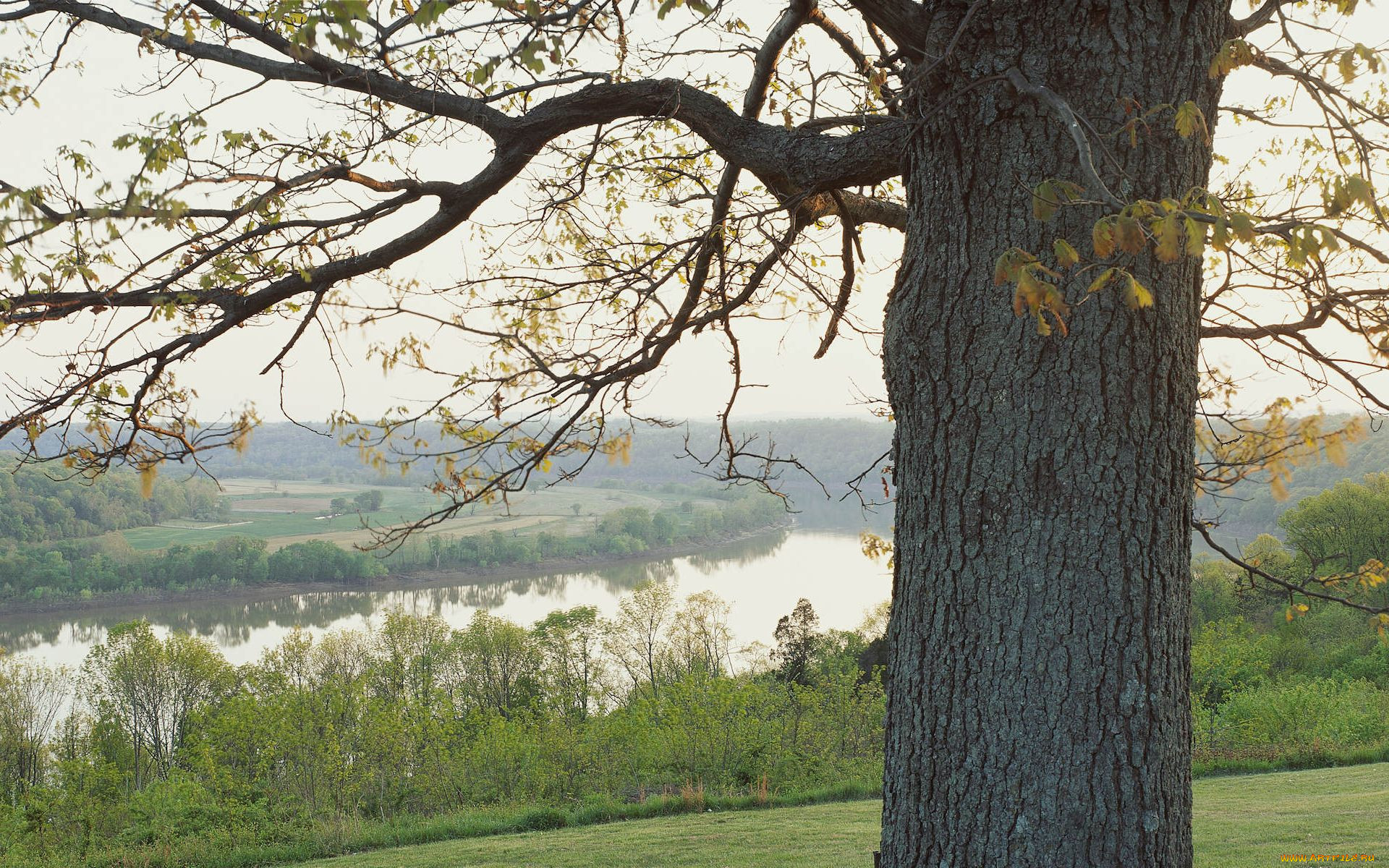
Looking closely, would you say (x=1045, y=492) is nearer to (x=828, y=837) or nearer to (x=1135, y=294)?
(x=1135, y=294)

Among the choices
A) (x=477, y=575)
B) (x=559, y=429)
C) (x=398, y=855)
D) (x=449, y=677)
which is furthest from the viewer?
(x=477, y=575)

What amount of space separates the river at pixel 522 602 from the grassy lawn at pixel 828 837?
23.1m

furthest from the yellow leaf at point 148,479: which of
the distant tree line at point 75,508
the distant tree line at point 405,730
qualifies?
the distant tree line at point 75,508

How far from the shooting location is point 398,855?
8.02 meters

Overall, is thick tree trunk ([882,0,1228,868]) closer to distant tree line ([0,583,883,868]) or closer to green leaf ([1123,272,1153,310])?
green leaf ([1123,272,1153,310])

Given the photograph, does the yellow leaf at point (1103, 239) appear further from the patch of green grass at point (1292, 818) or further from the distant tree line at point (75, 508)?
the distant tree line at point (75, 508)

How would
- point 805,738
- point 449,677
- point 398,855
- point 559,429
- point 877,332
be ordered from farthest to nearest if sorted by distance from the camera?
point 449,677 → point 805,738 → point 398,855 → point 877,332 → point 559,429

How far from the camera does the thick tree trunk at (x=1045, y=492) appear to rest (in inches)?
65.9

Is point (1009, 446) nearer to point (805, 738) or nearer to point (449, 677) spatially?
point (805, 738)

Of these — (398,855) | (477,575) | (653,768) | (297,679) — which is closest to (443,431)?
(398,855)

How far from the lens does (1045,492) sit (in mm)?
1705

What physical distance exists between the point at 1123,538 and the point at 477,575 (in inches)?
2118

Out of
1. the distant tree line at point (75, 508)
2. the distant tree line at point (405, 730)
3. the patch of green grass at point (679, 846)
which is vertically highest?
the distant tree line at point (75, 508)

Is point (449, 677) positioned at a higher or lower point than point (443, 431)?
lower
